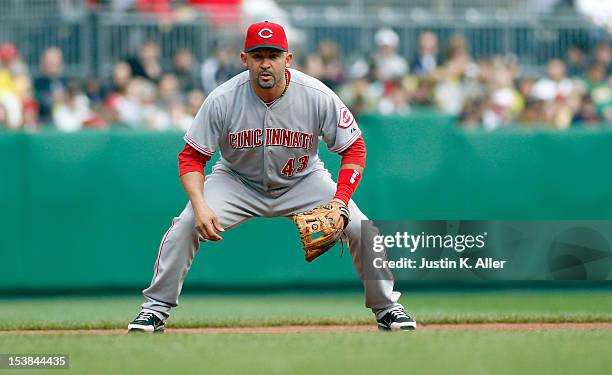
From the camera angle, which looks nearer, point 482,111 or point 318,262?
point 318,262

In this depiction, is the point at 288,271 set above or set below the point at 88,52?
below

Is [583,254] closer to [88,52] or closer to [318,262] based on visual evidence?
[318,262]

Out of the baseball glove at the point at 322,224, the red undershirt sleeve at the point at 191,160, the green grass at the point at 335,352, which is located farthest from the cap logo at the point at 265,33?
the green grass at the point at 335,352

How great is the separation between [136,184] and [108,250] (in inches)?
23.8

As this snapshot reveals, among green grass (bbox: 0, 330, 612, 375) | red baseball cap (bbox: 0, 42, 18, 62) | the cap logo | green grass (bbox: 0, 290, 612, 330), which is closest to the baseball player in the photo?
the cap logo

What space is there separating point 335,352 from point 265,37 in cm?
195

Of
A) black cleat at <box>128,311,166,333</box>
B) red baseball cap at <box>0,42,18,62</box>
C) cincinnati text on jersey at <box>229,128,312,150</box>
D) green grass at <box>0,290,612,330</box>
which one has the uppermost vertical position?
cincinnati text on jersey at <box>229,128,312,150</box>

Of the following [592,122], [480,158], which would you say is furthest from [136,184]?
[592,122]

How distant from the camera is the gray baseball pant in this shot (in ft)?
23.0

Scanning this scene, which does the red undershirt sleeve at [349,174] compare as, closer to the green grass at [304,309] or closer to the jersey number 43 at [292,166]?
the jersey number 43 at [292,166]

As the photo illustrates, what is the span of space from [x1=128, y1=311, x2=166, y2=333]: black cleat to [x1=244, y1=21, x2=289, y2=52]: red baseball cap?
1.60 meters

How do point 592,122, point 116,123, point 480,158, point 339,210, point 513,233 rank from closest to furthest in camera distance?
point 339,210 → point 513,233 → point 480,158 → point 116,123 → point 592,122

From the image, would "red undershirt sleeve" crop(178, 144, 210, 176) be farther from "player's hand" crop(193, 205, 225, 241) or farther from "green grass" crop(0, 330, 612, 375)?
"green grass" crop(0, 330, 612, 375)

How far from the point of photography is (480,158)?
10.7 m
